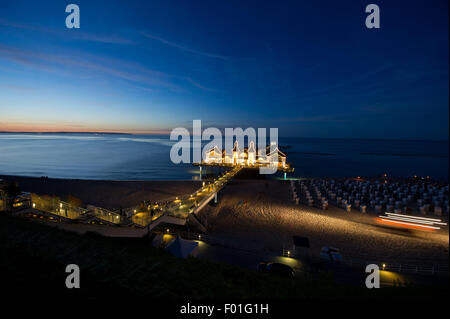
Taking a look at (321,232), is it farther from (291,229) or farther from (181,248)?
(181,248)

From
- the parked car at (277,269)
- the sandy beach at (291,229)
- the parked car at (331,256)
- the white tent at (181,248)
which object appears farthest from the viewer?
the sandy beach at (291,229)

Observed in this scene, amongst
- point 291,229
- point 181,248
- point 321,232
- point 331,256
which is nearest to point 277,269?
point 331,256

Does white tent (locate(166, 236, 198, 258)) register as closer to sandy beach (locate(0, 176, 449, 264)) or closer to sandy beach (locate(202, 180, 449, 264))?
sandy beach (locate(0, 176, 449, 264))

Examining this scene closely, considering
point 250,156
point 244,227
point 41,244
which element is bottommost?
point 244,227

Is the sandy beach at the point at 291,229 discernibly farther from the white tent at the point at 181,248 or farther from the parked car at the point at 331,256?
the white tent at the point at 181,248

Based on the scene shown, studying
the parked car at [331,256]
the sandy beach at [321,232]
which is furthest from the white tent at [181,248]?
the parked car at [331,256]

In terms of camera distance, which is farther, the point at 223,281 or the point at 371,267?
the point at 371,267

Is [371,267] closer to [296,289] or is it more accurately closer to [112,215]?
[296,289]

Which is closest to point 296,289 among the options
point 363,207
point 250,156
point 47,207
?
point 47,207
